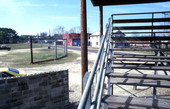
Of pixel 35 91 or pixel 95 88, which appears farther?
pixel 35 91

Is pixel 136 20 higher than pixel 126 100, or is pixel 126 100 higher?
pixel 136 20

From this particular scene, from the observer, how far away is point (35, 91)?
15.7 feet

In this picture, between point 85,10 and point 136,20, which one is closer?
point 85,10

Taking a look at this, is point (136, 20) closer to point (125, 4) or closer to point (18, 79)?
point (125, 4)

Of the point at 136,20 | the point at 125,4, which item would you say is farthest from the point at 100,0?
the point at 136,20

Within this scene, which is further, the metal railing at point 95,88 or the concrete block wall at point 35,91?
the concrete block wall at point 35,91

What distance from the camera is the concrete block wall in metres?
4.17

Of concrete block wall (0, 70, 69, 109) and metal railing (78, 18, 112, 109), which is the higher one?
metal railing (78, 18, 112, 109)

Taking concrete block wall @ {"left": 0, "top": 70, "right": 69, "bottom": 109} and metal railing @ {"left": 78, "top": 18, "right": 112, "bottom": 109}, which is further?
concrete block wall @ {"left": 0, "top": 70, "right": 69, "bottom": 109}

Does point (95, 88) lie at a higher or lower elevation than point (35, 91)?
higher

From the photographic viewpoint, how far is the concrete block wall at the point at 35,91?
417 centimetres

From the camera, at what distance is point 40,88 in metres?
4.90

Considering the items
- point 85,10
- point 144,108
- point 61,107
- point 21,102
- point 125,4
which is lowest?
point 61,107

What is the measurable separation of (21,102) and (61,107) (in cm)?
145
